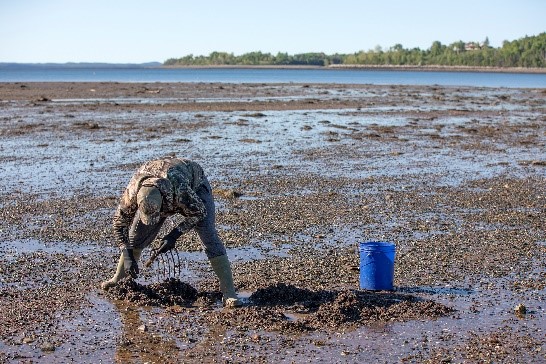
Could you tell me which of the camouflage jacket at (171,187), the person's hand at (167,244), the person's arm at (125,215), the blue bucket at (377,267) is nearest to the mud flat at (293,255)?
the blue bucket at (377,267)

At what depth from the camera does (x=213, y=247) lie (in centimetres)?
945

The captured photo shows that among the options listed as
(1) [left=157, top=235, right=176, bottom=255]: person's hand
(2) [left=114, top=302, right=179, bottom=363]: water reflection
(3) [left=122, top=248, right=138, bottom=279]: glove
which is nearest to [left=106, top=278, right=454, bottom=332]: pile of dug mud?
(3) [left=122, top=248, right=138, bottom=279]: glove

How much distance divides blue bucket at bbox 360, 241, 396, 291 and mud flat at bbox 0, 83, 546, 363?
13cm

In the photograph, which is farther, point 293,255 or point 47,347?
point 293,255

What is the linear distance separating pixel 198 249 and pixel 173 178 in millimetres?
3693

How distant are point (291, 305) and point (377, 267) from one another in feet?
3.89

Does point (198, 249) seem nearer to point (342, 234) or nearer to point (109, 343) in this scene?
point (342, 234)

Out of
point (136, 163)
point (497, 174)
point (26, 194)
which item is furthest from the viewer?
point (136, 163)

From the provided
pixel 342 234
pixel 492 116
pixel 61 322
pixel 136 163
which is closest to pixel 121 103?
pixel 492 116

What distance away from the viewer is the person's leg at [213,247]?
9.33 metres

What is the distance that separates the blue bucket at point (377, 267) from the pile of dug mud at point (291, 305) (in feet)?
0.36

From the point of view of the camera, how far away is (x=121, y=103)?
151 feet

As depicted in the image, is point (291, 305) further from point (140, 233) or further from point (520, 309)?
point (520, 309)

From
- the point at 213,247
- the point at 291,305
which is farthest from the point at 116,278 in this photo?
the point at 291,305
